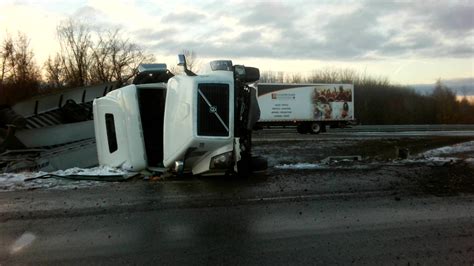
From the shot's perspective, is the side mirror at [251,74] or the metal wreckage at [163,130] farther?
the side mirror at [251,74]

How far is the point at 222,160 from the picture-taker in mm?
8328

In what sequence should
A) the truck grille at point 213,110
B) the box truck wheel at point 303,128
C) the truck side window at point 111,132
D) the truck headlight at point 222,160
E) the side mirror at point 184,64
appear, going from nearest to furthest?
the truck grille at point 213,110, the truck headlight at point 222,160, the side mirror at point 184,64, the truck side window at point 111,132, the box truck wheel at point 303,128

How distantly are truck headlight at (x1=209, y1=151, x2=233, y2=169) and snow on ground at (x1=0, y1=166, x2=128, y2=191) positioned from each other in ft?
6.36

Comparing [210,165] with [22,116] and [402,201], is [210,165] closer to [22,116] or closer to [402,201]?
[402,201]

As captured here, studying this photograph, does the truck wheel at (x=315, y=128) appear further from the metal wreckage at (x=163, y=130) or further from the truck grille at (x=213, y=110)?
the truck grille at (x=213, y=110)

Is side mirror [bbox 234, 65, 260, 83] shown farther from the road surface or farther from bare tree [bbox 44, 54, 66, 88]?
bare tree [bbox 44, 54, 66, 88]

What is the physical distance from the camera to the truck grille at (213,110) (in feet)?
26.8

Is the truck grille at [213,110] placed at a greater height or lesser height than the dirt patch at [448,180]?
greater

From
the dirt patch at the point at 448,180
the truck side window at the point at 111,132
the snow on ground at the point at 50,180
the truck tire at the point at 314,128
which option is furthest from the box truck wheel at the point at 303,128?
the snow on ground at the point at 50,180

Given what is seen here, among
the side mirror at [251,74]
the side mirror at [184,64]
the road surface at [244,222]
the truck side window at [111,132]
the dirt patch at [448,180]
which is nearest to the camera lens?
the road surface at [244,222]

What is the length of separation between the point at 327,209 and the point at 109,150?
555 cm

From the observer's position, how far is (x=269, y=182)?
8.47 metres

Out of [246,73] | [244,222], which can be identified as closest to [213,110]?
[246,73]

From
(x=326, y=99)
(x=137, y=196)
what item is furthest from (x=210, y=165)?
(x=326, y=99)
